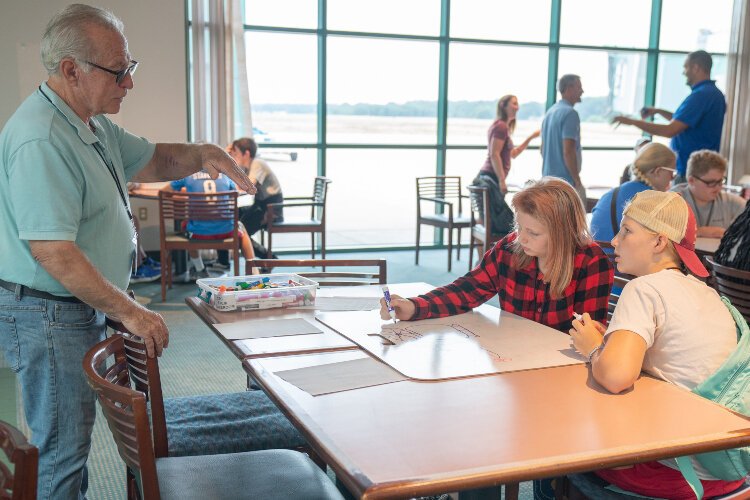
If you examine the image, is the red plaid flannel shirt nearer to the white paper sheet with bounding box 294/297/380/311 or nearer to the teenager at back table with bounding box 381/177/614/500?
the teenager at back table with bounding box 381/177/614/500

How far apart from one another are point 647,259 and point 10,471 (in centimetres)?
144

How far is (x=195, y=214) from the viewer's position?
5.51m

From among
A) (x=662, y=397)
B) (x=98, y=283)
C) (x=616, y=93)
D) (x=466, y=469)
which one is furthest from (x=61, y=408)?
(x=616, y=93)

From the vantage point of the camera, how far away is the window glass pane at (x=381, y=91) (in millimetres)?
7742

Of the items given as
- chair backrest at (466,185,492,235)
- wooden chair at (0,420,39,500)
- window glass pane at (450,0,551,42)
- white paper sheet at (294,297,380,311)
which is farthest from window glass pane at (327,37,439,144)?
wooden chair at (0,420,39,500)

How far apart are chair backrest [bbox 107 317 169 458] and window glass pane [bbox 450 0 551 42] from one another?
21.5 feet

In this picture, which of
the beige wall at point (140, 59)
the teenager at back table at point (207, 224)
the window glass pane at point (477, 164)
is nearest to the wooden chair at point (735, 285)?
the teenager at back table at point (207, 224)

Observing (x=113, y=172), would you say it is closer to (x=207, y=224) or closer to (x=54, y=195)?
(x=54, y=195)

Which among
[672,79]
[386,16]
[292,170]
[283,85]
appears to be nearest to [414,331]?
[292,170]

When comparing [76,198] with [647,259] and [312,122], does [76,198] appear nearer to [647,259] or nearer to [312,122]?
[647,259]

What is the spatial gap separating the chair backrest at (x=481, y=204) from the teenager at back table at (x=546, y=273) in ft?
11.9

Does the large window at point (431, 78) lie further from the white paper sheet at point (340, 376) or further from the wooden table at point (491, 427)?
the wooden table at point (491, 427)

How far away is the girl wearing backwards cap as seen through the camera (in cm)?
170

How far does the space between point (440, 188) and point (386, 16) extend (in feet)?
5.96
